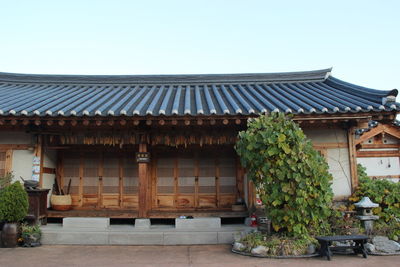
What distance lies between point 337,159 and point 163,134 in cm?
448

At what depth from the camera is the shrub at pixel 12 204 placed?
705 cm

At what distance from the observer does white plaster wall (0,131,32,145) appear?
8.54m

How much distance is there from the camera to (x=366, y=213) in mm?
7125

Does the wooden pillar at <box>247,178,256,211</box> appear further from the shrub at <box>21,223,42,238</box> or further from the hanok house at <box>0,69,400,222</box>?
the shrub at <box>21,223,42,238</box>

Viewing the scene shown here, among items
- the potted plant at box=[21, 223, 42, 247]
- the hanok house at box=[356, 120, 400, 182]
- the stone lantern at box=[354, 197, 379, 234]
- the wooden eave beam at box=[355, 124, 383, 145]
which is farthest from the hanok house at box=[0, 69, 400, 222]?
the hanok house at box=[356, 120, 400, 182]

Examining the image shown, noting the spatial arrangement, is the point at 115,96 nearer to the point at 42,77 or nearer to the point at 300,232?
the point at 42,77

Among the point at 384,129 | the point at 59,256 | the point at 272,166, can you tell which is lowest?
the point at 59,256

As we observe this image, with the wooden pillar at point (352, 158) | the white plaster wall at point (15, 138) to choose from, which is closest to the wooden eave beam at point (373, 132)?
the wooden pillar at point (352, 158)

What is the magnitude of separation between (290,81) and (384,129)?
4.64m

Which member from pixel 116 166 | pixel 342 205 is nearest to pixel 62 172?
pixel 116 166

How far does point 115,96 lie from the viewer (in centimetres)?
1006

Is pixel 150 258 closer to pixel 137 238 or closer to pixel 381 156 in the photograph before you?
pixel 137 238

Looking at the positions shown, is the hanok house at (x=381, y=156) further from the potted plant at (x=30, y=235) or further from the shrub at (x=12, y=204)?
the shrub at (x=12, y=204)

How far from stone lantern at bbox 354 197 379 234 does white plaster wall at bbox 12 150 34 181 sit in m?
7.95
